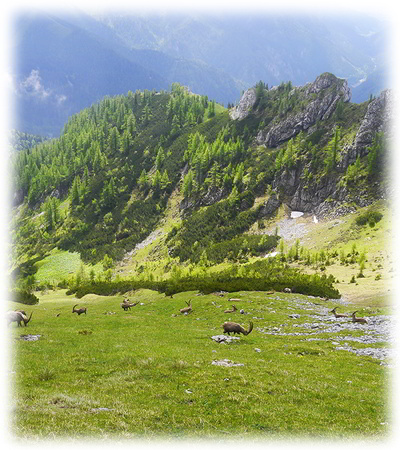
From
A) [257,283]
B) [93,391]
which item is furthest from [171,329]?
[257,283]

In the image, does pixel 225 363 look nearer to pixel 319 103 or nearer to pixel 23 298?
pixel 23 298

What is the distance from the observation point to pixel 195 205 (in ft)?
628

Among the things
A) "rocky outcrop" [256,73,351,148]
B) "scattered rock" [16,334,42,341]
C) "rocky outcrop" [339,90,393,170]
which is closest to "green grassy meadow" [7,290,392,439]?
"scattered rock" [16,334,42,341]

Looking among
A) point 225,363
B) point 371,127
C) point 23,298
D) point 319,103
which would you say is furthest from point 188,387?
point 319,103

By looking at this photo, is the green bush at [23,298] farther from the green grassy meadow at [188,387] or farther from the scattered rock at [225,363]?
the scattered rock at [225,363]

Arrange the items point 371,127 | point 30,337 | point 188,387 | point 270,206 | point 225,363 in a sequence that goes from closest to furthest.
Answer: point 188,387 → point 225,363 → point 30,337 → point 371,127 → point 270,206

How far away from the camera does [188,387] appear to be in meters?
15.4

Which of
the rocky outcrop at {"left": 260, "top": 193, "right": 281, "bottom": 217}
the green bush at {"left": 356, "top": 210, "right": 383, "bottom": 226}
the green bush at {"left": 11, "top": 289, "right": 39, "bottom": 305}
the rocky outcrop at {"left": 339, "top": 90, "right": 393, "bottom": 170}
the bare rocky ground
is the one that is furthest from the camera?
the rocky outcrop at {"left": 260, "top": 193, "right": 281, "bottom": 217}

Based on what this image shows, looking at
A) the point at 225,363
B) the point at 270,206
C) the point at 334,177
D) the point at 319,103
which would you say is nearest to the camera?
the point at 225,363

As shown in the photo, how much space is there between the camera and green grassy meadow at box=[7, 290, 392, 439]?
11133 mm

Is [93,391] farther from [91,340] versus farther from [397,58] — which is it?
[397,58]

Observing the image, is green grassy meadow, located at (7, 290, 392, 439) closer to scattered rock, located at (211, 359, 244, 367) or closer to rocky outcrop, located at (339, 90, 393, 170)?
scattered rock, located at (211, 359, 244, 367)

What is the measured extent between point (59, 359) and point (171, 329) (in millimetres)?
13971

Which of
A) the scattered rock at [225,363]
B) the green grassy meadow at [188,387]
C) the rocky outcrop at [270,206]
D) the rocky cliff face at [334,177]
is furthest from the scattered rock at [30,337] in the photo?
the rocky outcrop at [270,206]
